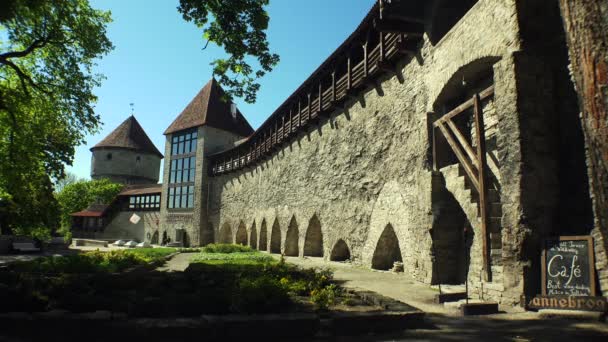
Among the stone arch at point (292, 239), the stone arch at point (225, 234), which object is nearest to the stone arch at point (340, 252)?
the stone arch at point (292, 239)

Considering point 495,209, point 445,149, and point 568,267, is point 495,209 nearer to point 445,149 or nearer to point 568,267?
point 568,267

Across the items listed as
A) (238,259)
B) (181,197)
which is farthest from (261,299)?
(181,197)

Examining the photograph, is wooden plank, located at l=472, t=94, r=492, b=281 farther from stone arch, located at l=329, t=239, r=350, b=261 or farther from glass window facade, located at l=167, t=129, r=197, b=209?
glass window facade, located at l=167, t=129, r=197, b=209

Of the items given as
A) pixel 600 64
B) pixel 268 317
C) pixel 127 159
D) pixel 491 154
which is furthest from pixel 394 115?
pixel 127 159

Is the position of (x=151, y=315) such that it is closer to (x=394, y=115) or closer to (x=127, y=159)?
(x=394, y=115)

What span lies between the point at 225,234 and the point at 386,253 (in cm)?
2444

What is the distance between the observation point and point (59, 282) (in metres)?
5.95

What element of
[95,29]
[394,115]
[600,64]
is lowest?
[600,64]

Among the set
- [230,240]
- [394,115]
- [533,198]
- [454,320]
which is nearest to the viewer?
[454,320]

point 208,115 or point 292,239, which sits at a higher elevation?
point 208,115

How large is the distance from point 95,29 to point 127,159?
37.6 m

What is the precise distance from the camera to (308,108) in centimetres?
2039

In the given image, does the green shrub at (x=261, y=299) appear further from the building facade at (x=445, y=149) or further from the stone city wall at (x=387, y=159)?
the stone city wall at (x=387, y=159)

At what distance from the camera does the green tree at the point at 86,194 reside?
4678 centimetres
